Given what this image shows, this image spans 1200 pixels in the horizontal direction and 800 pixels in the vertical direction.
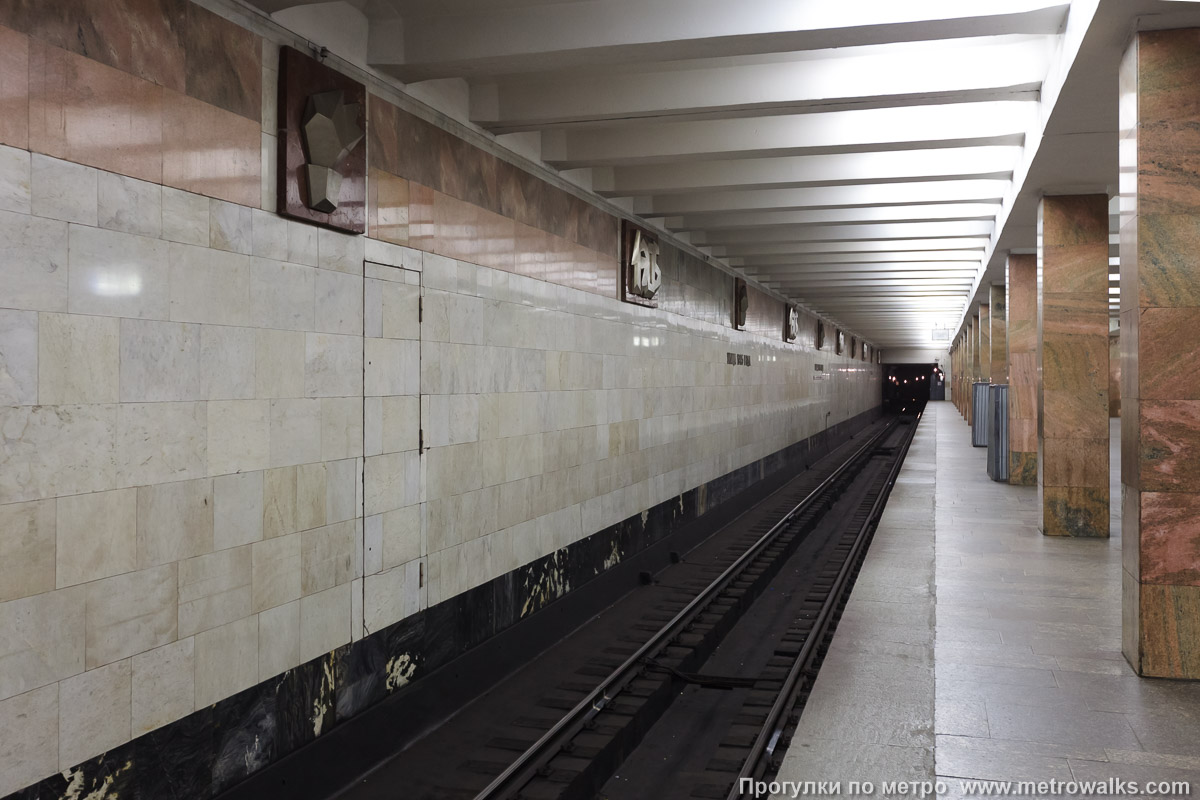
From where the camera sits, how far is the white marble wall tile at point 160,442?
419 cm

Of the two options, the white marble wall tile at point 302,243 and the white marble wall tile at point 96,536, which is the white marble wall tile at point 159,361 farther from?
the white marble wall tile at point 302,243

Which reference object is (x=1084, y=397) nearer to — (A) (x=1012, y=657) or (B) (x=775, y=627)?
(B) (x=775, y=627)

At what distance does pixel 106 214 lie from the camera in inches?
161

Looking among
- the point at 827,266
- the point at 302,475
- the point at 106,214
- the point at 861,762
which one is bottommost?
the point at 861,762

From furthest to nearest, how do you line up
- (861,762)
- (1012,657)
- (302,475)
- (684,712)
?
(684,712) → (1012,657) → (302,475) → (861,762)

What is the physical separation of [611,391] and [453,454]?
349cm

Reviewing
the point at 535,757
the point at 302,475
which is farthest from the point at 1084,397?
the point at 302,475

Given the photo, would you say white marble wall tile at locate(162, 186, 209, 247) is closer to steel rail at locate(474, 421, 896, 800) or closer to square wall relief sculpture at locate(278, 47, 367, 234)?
square wall relief sculpture at locate(278, 47, 367, 234)

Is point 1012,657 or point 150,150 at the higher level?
point 150,150

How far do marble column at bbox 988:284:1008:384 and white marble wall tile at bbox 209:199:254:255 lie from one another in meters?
15.5

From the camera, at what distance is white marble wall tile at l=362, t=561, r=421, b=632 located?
593 cm

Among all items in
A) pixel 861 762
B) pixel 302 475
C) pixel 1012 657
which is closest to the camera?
pixel 861 762

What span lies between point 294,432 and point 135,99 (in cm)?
184

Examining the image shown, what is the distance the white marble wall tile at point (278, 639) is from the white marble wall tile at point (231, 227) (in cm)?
189
